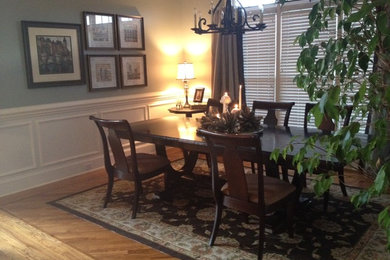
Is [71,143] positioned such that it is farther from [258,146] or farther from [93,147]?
[258,146]

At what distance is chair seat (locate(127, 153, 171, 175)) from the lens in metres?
3.26

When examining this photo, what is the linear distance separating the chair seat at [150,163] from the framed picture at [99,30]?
1.79 meters

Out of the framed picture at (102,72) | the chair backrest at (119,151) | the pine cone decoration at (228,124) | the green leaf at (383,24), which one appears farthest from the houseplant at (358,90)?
the framed picture at (102,72)

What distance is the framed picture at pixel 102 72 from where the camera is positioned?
4.53 m

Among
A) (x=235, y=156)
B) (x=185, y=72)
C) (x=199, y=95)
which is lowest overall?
(x=235, y=156)

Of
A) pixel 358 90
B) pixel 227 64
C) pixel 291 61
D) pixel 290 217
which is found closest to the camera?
pixel 358 90

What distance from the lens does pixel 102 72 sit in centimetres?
466

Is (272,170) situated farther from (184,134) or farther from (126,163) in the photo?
(126,163)

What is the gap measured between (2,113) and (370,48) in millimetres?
3707

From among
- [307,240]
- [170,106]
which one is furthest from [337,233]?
[170,106]

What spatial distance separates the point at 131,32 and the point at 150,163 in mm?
2363

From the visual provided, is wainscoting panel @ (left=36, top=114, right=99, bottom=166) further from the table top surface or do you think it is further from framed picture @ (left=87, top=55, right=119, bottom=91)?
the table top surface

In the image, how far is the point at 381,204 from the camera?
10.6ft

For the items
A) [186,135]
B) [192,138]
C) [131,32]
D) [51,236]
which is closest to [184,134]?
[186,135]
